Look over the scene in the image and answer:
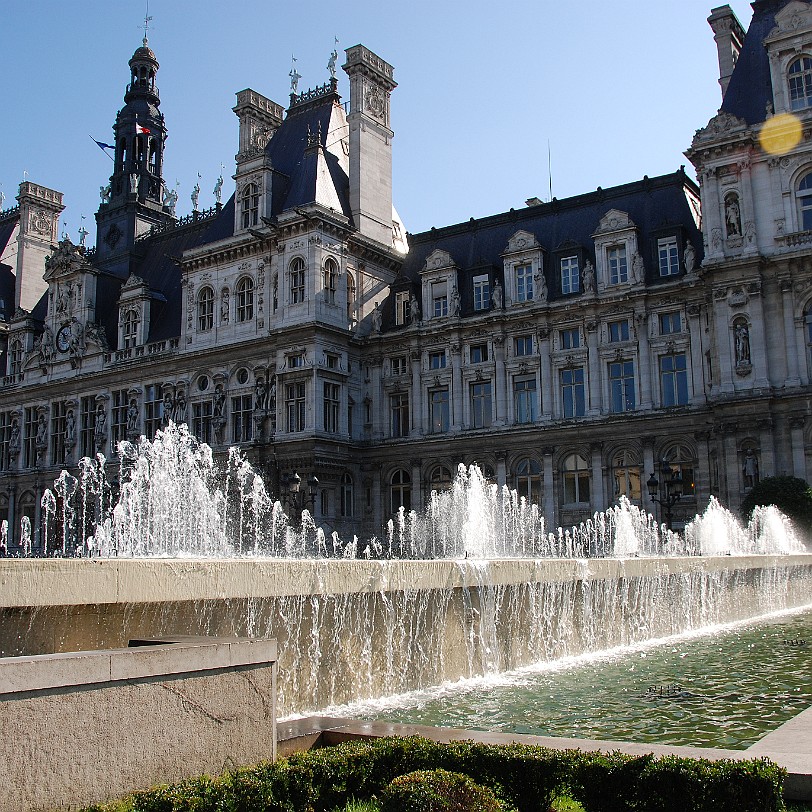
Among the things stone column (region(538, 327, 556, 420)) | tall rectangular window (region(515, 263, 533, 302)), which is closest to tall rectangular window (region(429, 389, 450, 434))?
stone column (region(538, 327, 556, 420))

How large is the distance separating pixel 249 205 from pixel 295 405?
12.6m

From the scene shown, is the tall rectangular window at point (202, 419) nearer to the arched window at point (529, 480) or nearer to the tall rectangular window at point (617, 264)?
the arched window at point (529, 480)

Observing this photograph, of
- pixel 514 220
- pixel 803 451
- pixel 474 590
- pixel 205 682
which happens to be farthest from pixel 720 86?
pixel 205 682

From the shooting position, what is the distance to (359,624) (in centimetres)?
998

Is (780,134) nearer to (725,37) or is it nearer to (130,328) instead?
(725,37)

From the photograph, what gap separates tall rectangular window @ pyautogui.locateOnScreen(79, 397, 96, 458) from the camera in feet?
182

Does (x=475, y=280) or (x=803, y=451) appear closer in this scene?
(x=803, y=451)

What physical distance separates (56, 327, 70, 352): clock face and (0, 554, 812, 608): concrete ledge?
5227cm

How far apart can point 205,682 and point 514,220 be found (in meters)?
44.7

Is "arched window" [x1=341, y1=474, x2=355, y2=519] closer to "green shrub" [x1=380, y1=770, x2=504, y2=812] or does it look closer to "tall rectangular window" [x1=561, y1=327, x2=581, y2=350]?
"tall rectangular window" [x1=561, y1=327, x2=581, y2=350]

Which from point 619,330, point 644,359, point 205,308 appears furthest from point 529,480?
point 205,308

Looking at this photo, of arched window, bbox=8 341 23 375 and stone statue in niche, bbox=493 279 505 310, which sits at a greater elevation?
arched window, bbox=8 341 23 375

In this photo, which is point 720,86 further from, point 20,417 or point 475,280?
point 20,417

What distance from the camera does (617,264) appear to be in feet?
140
